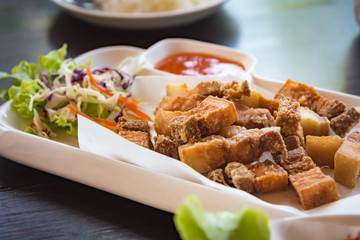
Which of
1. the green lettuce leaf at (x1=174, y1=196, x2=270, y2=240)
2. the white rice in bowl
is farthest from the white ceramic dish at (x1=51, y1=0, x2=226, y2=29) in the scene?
the green lettuce leaf at (x1=174, y1=196, x2=270, y2=240)

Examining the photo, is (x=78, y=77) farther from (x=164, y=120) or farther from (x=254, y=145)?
(x=254, y=145)

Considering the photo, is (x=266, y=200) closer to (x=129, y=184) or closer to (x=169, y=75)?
(x=129, y=184)

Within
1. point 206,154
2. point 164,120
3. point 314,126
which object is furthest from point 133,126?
point 314,126

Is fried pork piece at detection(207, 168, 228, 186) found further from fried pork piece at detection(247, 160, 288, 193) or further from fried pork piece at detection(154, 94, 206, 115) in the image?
fried pork piece at detection(154, 94, 206, 115)

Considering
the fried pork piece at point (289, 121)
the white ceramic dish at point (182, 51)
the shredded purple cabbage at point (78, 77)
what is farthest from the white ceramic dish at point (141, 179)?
the white ceramic dish at point (182, 51)

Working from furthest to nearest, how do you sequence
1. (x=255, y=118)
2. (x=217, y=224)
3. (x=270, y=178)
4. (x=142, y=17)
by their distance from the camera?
(x=142, y=17), (x=255, y=118), (x=270, y=178), (x=217, y=224)
